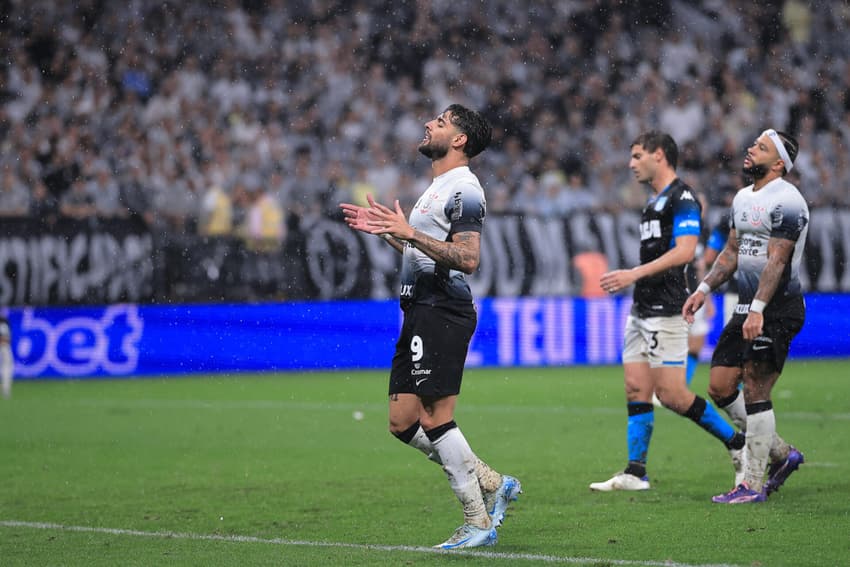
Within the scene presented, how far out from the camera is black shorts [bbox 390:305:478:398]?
6941 millimetres

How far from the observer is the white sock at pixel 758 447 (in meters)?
8.42

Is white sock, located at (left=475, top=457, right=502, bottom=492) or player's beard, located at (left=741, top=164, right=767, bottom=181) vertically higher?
player's beard, located at (left=741, top=164, right=767, bottom=181)

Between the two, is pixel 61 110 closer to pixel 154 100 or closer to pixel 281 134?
pixel 154 100

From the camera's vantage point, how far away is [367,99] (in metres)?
25.1

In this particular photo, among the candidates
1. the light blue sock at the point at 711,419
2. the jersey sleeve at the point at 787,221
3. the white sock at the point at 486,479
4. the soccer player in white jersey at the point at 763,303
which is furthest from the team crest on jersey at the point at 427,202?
the light blue sock at the point at 711,419

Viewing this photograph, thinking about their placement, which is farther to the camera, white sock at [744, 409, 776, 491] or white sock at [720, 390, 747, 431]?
white sock at [720, 390, 747, 431]

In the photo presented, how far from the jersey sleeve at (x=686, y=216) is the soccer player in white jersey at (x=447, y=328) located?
248cm

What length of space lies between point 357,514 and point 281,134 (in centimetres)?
1636

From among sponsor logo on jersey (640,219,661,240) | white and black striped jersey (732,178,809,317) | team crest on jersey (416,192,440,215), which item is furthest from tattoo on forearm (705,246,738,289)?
team crest on jersey (416,192,440,215)

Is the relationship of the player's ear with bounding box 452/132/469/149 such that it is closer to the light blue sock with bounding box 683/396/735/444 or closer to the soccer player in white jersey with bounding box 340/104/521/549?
the soccer player in white jersey with bounding box 340/104/521/549

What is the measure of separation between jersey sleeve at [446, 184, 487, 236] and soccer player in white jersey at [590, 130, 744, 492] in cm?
242

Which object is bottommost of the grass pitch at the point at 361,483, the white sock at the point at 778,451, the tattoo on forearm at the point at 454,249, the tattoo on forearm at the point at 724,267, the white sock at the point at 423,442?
the grass pitch at the point at 361,483

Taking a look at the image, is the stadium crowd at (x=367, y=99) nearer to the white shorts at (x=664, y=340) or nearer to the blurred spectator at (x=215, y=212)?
the blurred spectator at (x=215, y=212)

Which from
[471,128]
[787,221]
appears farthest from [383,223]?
[787,221]
